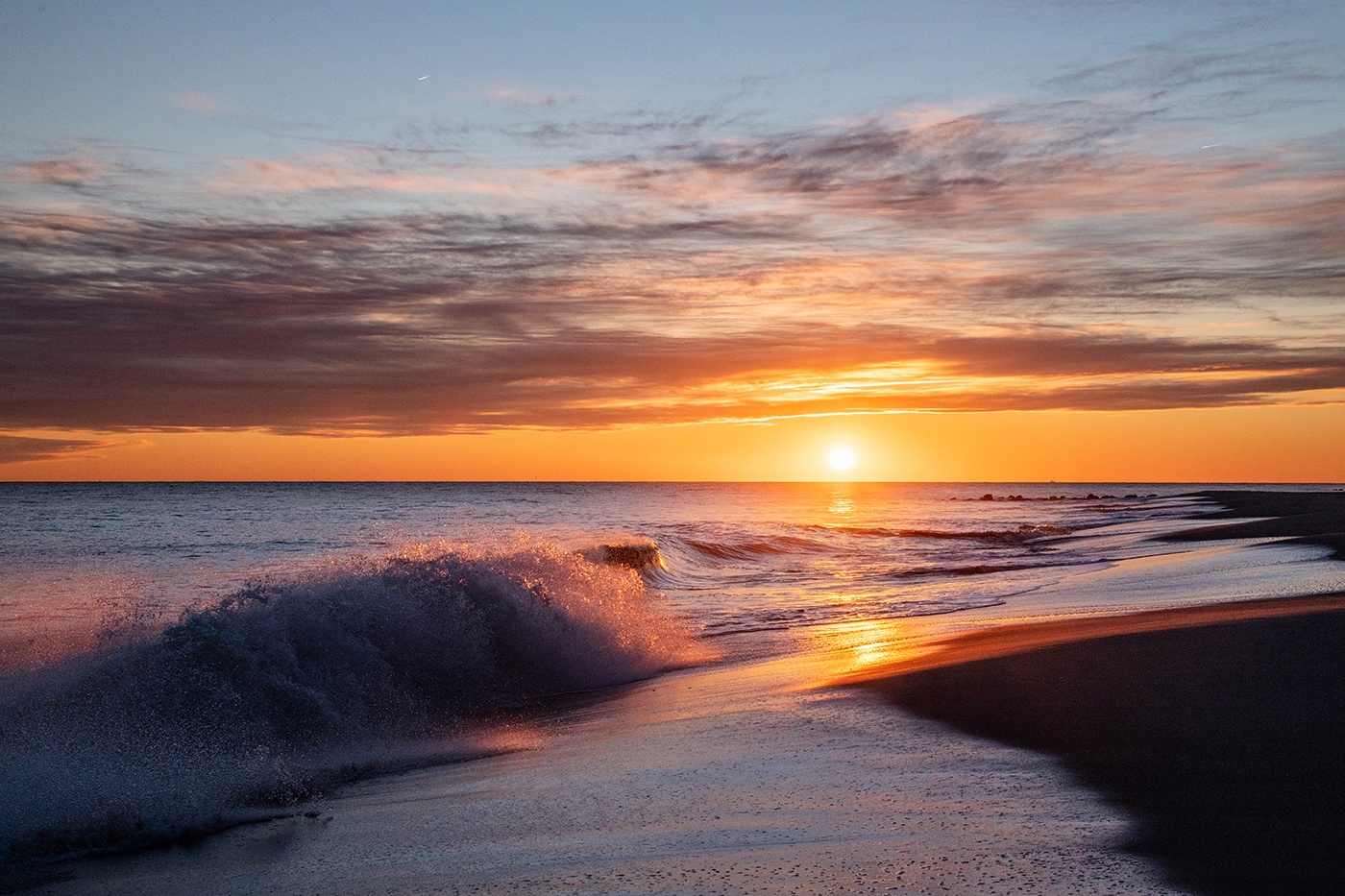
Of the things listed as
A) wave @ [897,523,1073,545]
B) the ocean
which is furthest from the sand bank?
wave @ [897,523,1073,545]

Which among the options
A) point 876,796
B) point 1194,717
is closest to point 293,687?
point 876,796

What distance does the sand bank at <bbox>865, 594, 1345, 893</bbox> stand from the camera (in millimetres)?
4137

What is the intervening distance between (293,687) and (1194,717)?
22.3ft

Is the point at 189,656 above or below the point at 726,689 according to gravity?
above

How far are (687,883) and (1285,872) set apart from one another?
2345 mm

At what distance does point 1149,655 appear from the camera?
842 cm

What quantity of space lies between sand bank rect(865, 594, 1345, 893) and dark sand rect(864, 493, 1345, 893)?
0.01 metres

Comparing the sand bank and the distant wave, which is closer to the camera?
the sand bank

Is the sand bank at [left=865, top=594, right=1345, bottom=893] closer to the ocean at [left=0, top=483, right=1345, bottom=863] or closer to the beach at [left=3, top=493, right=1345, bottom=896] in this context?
the beach at [left=3, top=493, right=1345, bottom=896]

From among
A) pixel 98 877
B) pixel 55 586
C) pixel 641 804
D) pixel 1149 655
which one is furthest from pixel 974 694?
pixel 55 586

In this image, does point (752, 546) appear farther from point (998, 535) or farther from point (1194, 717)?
point (1194, 717)

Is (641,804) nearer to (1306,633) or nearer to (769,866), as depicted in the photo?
(769,866)

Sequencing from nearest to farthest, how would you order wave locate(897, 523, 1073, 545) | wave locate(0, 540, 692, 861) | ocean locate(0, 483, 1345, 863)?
wave locate(0, 540, 692, 861), ocean locate(0, 483, 1345, 863), wave locate(897, 523, 1073, 545)

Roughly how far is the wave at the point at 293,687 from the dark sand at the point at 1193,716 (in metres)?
3.99
